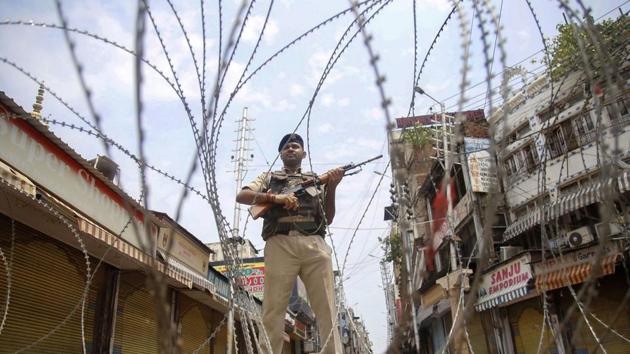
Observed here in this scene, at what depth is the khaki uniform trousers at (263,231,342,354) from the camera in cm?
293

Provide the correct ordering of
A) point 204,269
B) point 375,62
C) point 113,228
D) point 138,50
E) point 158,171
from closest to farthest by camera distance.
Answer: point 138,50, point 375,62, point 158,171, point 113,228, point 204,269

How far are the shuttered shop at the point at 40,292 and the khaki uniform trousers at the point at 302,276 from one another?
2.64 m

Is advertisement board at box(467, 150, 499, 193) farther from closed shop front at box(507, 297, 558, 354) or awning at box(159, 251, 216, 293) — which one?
awning at box(159, 251, 216, 293)

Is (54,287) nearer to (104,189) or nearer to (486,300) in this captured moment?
(104,189)

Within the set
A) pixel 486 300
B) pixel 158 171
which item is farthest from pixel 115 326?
pixel 486 300

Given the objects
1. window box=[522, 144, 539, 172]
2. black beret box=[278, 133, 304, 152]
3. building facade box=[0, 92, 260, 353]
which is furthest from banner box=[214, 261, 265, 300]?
black beret box=[278, 133, 304, 152]

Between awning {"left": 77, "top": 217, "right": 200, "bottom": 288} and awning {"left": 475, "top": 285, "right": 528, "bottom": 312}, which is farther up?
awning {"left": 77, "top": 217, "right": 200, "bottom": 288}

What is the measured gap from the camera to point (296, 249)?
3.13 meters

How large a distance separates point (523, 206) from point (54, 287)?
1533cm

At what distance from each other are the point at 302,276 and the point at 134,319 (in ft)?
16.9

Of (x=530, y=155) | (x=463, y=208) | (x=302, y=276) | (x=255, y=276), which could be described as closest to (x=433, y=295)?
(x=463, y=208)

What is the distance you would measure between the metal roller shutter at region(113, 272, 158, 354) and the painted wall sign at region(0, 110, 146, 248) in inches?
41.4

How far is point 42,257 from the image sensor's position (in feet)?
17.2

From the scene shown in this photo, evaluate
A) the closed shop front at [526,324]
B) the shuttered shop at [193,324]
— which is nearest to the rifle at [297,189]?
the shuttered shop at [193,324]
